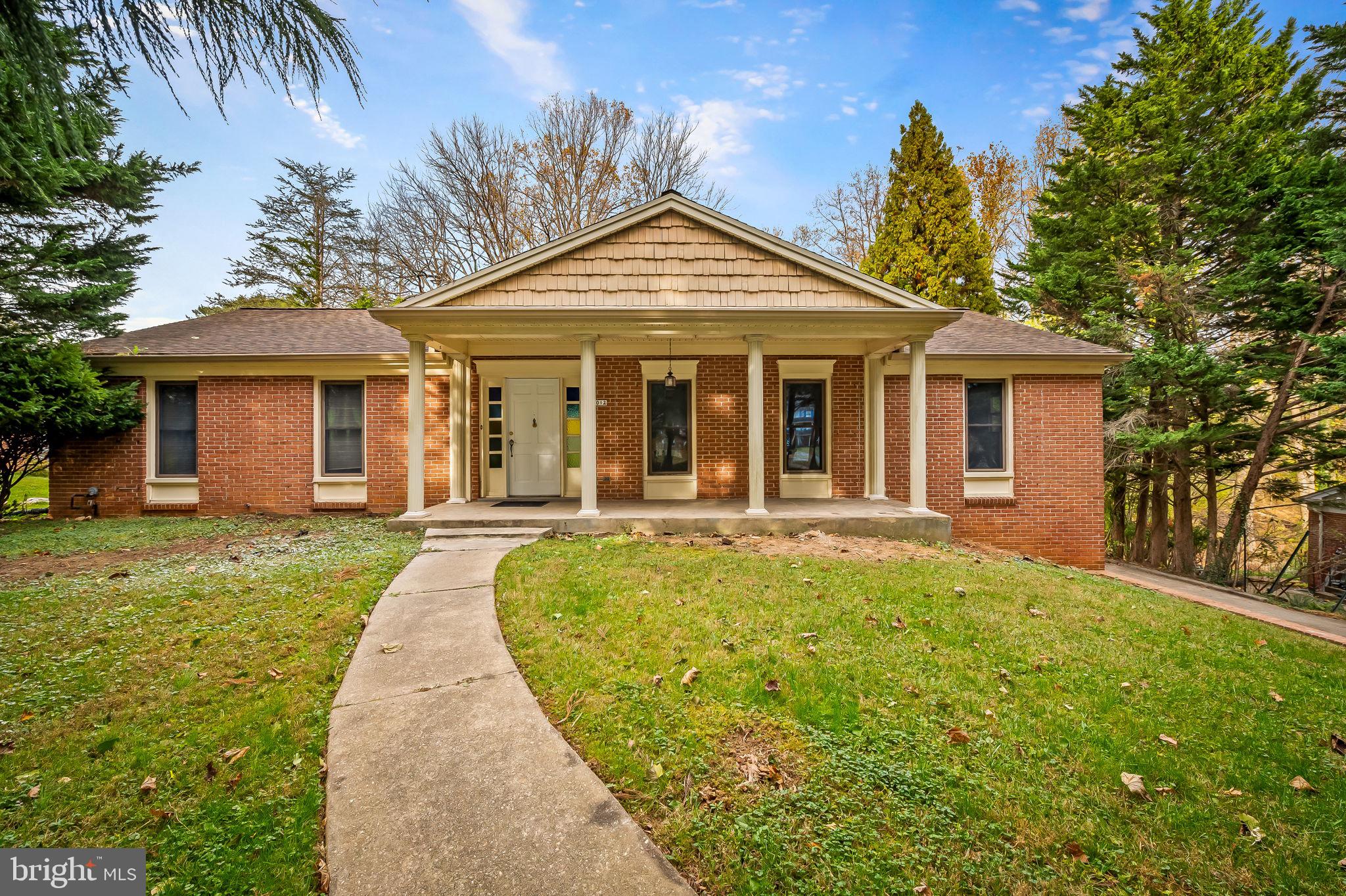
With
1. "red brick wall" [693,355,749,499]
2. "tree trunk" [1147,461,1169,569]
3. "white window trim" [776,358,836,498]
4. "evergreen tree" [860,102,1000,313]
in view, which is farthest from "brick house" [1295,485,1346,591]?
"red brick wall" [693,355,749,499]

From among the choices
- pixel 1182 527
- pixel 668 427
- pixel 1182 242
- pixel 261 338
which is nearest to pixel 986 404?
pixel 668 427

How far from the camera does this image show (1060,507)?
9828 millimetres

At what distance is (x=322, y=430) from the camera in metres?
9.82

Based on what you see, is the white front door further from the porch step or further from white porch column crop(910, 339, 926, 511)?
white porch column crop(910, 339, 926, 511)

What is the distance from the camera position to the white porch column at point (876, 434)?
9.10m

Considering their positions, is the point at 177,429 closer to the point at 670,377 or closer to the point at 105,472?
the point at 105,472

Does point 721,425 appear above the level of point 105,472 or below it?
above

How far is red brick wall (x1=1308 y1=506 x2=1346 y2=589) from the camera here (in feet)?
35.6

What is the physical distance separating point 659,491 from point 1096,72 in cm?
1571

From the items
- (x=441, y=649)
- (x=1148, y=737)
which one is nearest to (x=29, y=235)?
(x=441, y=649)

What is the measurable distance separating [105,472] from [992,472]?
16.3m

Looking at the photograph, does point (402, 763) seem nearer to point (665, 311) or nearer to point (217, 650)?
point (217, 650)

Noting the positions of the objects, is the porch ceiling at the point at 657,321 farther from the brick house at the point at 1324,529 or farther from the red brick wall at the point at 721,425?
the brick house at the point at 1324,529

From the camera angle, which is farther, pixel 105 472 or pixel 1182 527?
pixel 1182 527
